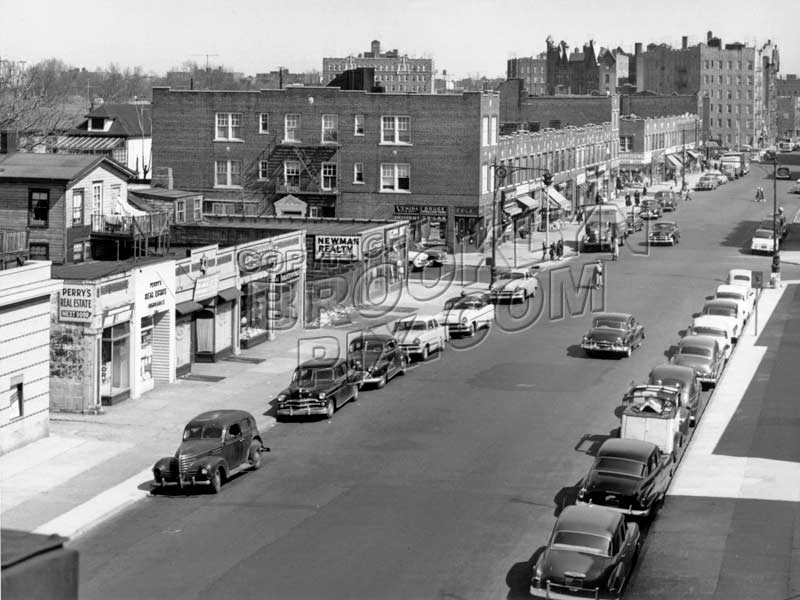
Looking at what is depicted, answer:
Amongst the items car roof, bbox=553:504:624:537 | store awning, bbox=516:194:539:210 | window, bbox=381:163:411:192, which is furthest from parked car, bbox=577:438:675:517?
store awning, bbox=516:194:539:210

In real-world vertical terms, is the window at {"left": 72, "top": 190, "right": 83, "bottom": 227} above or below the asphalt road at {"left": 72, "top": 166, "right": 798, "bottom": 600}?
above

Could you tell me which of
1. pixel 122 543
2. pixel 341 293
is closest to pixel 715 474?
pixel 122 543

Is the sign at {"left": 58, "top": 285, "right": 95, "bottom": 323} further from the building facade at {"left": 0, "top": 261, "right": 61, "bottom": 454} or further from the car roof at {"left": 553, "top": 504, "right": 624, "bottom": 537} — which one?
the car roof at {"left": 553, "top": 504, "right": 624, "bottom": 537}

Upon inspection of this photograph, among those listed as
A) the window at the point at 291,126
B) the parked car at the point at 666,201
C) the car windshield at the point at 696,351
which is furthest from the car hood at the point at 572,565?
the parked car at the point at 666,201

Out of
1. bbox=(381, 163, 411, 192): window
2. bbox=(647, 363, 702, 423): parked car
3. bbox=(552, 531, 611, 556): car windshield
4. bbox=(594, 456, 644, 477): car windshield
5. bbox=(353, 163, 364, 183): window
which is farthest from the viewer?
bbox=(353, 163, 364, 183): window

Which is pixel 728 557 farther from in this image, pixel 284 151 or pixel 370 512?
pixel 284 151

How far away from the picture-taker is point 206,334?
1754 inches

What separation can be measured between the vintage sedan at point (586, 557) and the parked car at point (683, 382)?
43.2ft

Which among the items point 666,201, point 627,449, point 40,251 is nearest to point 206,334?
point 40,251

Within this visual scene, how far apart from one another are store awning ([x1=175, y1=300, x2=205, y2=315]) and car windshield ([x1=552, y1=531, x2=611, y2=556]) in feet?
73.1

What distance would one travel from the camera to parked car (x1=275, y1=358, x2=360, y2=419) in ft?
118

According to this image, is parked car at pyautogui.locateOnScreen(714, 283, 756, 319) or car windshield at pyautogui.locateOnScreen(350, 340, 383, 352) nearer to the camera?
car windshield at pyautogui.locateOnScreen(350, 340, 383, 352)

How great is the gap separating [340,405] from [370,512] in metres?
10.9

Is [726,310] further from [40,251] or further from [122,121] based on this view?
[122,121]
